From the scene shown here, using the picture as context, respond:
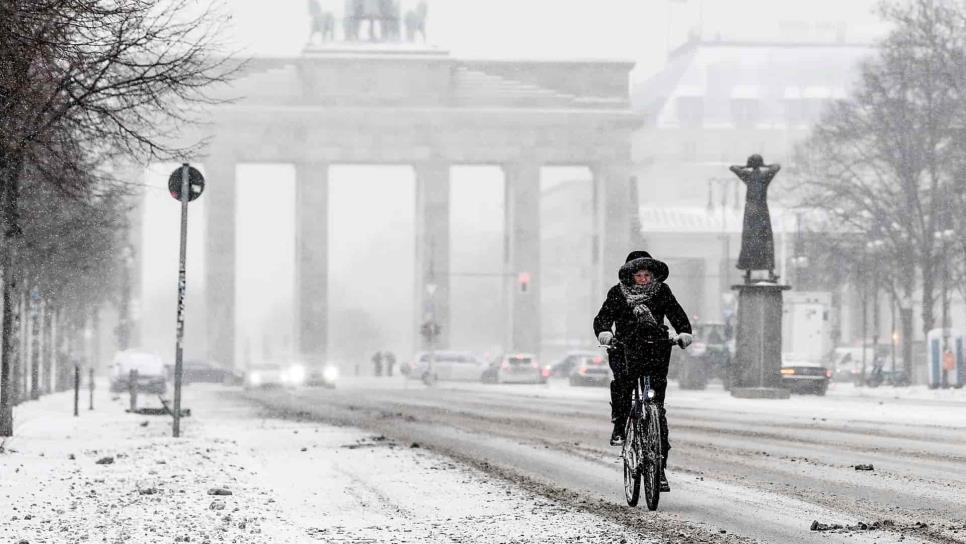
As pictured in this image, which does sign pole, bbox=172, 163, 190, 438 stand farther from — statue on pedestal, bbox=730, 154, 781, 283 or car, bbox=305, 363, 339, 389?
car, bbox=305, 363, 339, 389

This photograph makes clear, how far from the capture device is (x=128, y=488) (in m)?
14.2

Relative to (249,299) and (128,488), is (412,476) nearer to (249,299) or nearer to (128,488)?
(128,488)

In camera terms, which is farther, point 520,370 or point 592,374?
point 520,370

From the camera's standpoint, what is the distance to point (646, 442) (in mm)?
12016

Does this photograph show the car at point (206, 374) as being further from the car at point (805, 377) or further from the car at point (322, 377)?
the car at point (805, 377)

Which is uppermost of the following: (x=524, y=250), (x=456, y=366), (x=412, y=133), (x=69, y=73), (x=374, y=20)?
(x=374, y=20)

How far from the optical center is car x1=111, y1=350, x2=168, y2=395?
5491cm

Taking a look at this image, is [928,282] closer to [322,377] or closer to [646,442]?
[322,377]

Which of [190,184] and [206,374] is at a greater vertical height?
[190,184]

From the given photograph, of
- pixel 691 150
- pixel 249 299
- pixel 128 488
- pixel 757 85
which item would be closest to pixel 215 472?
pixel 128 488

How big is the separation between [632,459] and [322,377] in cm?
5501

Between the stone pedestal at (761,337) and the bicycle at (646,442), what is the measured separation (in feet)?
91.2

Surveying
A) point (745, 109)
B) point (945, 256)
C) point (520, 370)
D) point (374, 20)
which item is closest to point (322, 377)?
point (520, 370)

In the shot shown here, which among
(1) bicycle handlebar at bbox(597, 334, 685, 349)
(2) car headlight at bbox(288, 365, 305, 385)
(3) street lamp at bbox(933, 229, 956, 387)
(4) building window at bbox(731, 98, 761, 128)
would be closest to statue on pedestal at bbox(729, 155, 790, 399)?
(3) street lamp at bbox(933, 229, 956, 387)
